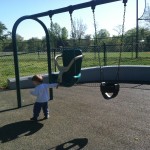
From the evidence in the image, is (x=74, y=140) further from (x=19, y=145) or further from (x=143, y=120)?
(x=143, y=120)

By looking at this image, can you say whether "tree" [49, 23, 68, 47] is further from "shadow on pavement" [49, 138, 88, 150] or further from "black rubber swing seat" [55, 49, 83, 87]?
"shadow on pavement" [49, 138, 88, 150]

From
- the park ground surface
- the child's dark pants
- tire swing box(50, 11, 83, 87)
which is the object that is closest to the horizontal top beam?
tire swing box(50, 11, 83, 87)

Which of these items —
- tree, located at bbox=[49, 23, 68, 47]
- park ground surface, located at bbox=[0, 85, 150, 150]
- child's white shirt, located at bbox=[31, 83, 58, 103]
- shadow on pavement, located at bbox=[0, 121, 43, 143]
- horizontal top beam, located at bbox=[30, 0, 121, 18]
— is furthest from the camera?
tree, located at bbox=[49, 23, 68, 47]

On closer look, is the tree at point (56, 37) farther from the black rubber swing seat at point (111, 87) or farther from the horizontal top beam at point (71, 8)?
the black rubber swing seat at point (111, 87)

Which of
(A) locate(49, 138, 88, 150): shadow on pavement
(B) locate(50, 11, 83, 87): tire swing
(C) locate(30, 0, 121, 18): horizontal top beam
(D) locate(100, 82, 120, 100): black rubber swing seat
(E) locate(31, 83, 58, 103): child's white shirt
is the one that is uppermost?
(C) locate(30, 0, 121, 18): horizontal top beam

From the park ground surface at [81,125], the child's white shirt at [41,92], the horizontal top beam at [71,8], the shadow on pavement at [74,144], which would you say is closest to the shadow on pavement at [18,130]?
the park ground surface at [81,125]

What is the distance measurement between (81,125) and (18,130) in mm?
1156

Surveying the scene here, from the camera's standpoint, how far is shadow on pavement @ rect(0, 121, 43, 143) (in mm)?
5392

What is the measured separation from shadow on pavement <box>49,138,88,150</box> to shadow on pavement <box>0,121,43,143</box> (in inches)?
34.5

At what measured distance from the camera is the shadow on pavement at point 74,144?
15.7 feet

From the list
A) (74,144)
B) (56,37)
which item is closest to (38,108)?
(74,144)

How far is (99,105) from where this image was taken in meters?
7.48

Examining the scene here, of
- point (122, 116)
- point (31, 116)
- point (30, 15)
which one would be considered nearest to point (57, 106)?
point (31, 116)

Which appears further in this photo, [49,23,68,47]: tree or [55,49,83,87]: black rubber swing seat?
[49,23,68,47]: tree
